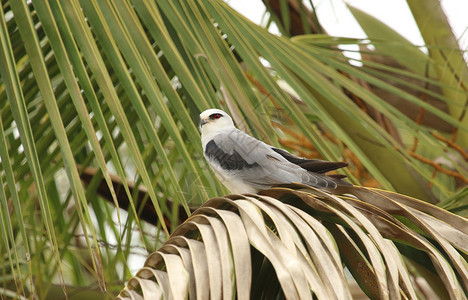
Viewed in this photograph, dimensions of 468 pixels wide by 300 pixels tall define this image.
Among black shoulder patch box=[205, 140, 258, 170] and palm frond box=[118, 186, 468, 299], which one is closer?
palm frond box=[118, 186, 468, 299]

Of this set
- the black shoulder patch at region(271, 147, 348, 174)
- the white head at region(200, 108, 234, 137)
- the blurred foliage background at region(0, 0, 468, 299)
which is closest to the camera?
the blurred foliage background at region(0, 0, 468, 299)

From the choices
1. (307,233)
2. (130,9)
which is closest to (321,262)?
(307,233)

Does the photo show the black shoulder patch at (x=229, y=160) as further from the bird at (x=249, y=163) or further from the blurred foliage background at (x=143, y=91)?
the blurred foliage background at (x=143, y=91)

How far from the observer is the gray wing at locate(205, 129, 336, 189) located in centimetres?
164

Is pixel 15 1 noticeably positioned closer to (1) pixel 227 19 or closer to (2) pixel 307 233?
(1) pixel 227 19

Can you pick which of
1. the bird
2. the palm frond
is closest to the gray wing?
the bird

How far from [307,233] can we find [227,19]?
664 mm

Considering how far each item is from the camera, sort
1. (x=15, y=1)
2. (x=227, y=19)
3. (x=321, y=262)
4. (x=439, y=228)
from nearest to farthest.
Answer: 1. (x=321, y=262)
2. (x=439, y=228)
3. (x=15, y=1)
4. (x=227, y=19)

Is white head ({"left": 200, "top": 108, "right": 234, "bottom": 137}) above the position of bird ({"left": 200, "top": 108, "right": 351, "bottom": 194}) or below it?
above

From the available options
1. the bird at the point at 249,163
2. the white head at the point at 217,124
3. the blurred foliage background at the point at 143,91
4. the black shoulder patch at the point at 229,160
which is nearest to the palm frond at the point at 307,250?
the blurred foliage background at the point at 143,91

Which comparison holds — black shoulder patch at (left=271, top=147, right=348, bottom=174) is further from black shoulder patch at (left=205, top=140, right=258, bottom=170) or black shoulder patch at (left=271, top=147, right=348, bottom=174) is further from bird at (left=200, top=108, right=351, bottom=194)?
black shoulder patch at (left=205, top=140, right=258, bottom=170)

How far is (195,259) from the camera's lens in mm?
970

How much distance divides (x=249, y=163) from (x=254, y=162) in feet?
0.06

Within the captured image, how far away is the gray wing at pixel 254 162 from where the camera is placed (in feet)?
5.39
